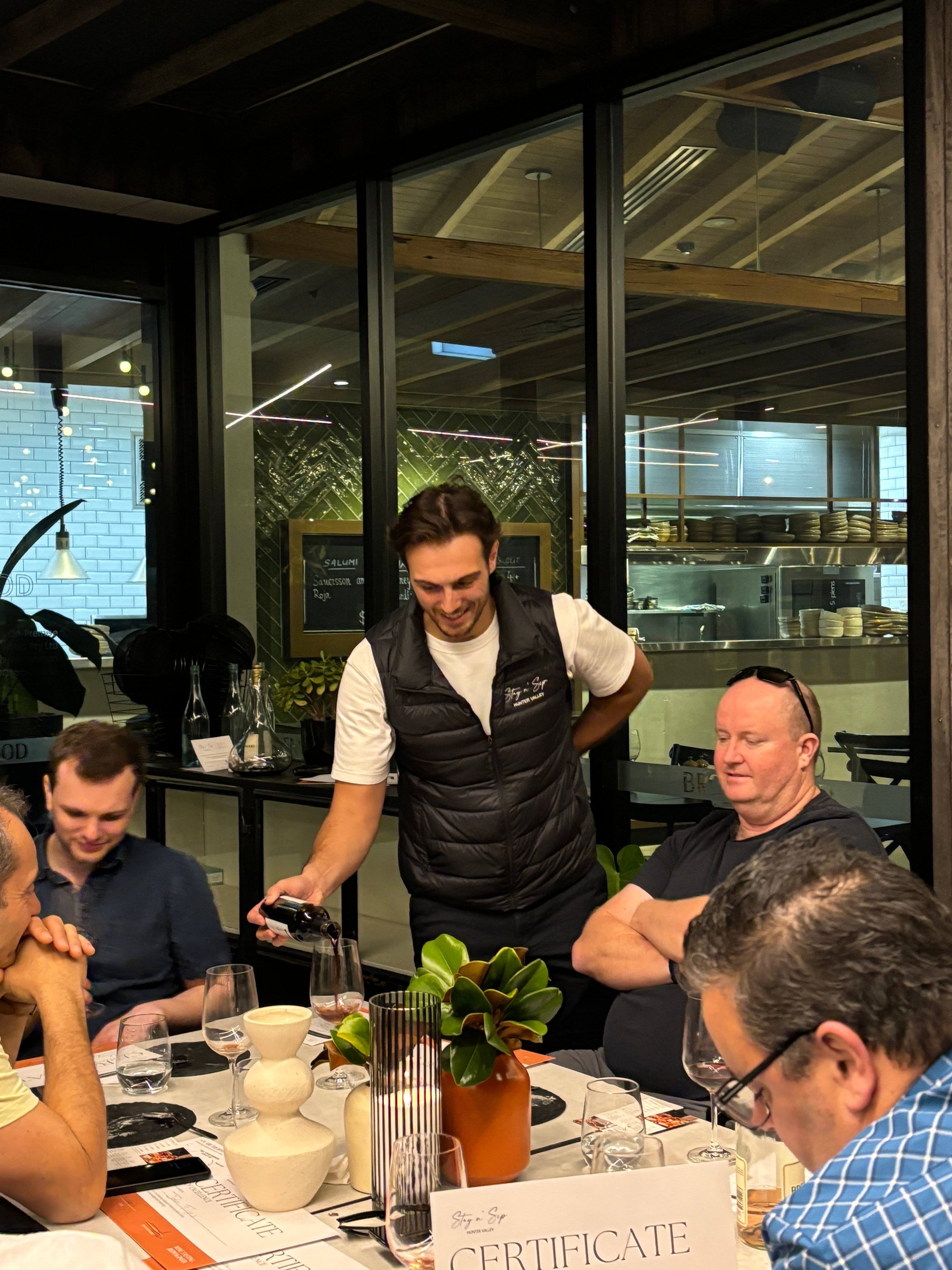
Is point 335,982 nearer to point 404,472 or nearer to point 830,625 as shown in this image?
point 830,625

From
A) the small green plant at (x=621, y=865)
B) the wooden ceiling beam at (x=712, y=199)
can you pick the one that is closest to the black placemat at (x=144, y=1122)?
the small green plant at (x=621, y=865)

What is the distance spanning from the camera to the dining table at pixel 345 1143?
63.1 inches

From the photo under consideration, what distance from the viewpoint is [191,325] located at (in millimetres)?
5316

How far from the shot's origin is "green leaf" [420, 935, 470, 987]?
180 cm

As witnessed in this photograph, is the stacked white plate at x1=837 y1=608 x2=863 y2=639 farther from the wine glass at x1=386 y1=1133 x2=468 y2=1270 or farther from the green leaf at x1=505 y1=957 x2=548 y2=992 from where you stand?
the wine glass at x1=386 y1=1133 x2=468 y2=1270

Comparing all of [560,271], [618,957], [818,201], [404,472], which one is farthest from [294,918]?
[404,472]

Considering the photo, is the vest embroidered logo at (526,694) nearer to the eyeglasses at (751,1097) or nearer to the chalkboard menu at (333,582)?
the chalkboard menu at (333,582)

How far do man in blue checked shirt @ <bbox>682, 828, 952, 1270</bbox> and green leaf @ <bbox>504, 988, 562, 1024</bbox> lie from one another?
1.92 ft

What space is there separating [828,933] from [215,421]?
458 centimetres


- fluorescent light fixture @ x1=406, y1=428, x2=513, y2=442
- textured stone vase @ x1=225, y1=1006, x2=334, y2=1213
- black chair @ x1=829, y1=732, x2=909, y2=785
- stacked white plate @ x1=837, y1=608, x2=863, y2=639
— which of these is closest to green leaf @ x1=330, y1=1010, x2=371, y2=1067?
textured stone vase @ x1=225, y1=1006, x2=334, y2=1213

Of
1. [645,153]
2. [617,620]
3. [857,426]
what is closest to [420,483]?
[617,620]

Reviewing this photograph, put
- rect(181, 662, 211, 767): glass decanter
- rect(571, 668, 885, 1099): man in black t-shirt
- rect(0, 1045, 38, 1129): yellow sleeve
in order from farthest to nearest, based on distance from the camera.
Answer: rect(181, 662, 211, 767): glass decanter
rect(571, 668, 885, 1099): man in black t-shirt
rect(0, 1045, 38, 1129): yellow sleeve

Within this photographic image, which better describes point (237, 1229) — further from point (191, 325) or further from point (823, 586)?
point (191, 325)

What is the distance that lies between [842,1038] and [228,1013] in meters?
1.25
